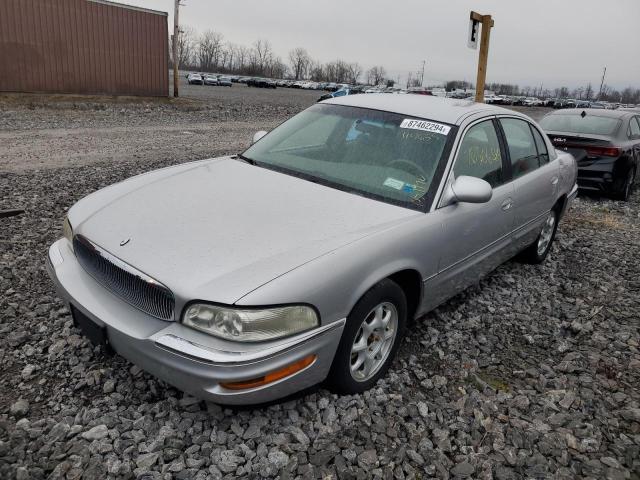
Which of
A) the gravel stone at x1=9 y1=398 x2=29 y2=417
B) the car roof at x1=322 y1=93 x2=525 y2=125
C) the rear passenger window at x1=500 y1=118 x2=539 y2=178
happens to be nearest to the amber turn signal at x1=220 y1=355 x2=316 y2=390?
the gravel stone at x1=9 y1=398 x2=29 y2=417

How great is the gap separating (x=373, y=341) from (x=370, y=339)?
31 mm

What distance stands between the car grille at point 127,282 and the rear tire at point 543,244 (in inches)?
143

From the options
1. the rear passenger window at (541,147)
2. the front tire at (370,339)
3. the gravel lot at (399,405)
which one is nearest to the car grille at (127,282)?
the gravel lot at (399,405)

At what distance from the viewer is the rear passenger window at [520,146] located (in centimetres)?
386

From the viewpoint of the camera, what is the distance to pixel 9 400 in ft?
8.24

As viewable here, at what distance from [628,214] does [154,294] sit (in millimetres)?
7227

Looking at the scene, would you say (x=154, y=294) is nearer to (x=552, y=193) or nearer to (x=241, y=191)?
(x=241, y=191)

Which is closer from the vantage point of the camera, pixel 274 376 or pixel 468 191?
pixel 274 376

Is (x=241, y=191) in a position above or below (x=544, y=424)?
above

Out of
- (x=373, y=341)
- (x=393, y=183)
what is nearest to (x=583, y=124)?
(x=393, y=183)

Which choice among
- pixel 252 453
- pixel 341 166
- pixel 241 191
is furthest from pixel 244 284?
pixel 341 166

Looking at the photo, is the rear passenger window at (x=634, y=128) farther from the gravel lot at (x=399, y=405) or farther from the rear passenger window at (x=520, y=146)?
the rear passenger window at (x=520, y=146)

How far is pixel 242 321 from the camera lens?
2.04 meters

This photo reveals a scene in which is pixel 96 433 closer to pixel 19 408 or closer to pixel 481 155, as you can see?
pixel 19 408
